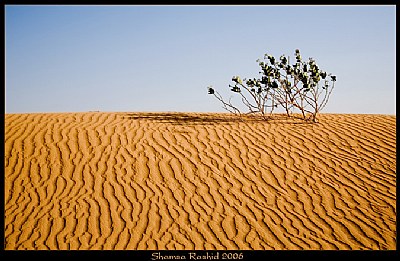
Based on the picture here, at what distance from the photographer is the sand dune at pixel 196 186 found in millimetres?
4855

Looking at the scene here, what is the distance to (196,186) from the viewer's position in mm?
6137

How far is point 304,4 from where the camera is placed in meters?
5.13

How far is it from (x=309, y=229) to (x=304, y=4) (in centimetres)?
379

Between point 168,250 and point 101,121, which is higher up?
point 101,121

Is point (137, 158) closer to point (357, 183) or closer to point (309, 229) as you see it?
point (309, 229)

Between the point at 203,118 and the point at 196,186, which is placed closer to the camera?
the point at 196,186

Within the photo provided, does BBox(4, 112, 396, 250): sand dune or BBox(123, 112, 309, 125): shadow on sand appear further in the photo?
BBox(123, 112, 309, 125): shadow on sand

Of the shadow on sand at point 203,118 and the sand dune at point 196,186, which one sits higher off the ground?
the shadow on sand at point 203,118

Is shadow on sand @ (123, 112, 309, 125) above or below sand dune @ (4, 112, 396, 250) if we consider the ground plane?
above

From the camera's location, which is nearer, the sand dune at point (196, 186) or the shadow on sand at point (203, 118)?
the sand dune at point (196, 186)

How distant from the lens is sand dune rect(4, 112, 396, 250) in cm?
486

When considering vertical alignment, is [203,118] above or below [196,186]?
above
